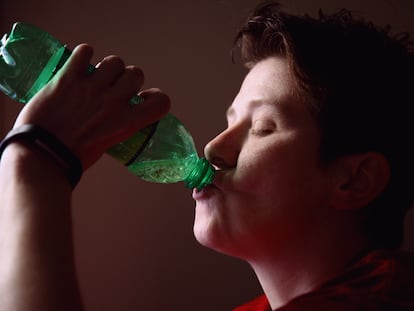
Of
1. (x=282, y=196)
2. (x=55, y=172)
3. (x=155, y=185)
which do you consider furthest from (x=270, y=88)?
(x=155, y=185)

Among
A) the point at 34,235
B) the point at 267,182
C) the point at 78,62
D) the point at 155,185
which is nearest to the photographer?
the point at 34,235

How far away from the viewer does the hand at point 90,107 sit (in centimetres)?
67

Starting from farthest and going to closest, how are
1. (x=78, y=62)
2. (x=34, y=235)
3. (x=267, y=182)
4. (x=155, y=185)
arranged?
1. (x=155, y=185)
2. (x=267, y=182)
3. (x=78, y=62)
4. (x=34, y=235)

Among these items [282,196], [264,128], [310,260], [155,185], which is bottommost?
[155,185]

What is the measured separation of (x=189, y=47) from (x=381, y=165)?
Answer: 95 centimetres

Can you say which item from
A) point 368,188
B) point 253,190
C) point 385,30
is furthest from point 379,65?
point 253,190

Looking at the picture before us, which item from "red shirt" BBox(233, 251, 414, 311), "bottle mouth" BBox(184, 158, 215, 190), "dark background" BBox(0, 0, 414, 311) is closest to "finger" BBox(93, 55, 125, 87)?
"bottle mouth" BBox(184, 158, 215, 190)

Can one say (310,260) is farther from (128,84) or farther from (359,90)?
(128,84)

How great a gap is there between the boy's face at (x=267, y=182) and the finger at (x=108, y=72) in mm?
237

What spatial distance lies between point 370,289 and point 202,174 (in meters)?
0.34

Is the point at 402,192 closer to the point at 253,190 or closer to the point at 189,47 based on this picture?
the point at 253,190

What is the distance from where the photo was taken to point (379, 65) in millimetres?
941

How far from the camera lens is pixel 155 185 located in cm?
162

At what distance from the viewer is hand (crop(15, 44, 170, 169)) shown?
667 mm
